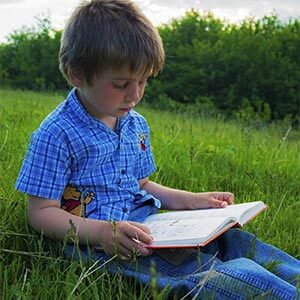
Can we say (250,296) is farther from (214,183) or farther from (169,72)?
(169,72)

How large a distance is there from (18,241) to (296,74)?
43.1ft

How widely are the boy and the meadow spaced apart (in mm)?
94

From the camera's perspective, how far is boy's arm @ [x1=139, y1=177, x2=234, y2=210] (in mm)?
2541

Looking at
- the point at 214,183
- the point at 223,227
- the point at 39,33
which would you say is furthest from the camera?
the point at 39,33

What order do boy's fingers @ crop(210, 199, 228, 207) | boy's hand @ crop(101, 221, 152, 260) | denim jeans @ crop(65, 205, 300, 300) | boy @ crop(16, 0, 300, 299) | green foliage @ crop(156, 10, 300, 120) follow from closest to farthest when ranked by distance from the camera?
denim jeans @ crop(65, 205, 300, 300)
boy's hand @ crop(101, 221, 152, 260)
boy @ crop(16, 0, 300, 299)
boy's fingers @ crop(210, 199, 228, 207)
green foliage @ crop(156, 10, 300, 120)

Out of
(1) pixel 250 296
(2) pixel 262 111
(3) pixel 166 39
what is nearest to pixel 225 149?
(1) pixel 250 296

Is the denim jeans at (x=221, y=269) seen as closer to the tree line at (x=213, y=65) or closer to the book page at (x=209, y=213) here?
the book page at (x=209, y=213)

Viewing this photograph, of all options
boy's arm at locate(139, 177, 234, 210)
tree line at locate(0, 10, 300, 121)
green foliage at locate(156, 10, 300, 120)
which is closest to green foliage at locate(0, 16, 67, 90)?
tree line at locate(0, 10, 300, 121)

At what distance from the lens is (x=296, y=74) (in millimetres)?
14820

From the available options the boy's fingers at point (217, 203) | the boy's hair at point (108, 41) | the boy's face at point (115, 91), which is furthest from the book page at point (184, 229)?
the boy's hair at point (108, 41)

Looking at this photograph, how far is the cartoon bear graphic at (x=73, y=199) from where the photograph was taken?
227 centimetres

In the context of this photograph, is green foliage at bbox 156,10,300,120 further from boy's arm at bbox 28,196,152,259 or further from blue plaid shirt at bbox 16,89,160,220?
boy's arm at bbox 28,196,152,259

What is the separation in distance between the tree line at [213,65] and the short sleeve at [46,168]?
38.4ft

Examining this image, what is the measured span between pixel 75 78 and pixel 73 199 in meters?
0.41
